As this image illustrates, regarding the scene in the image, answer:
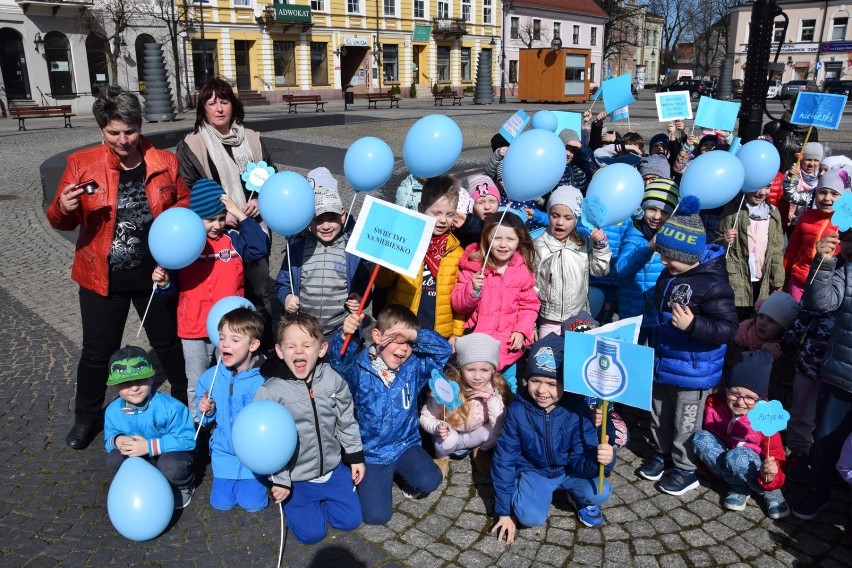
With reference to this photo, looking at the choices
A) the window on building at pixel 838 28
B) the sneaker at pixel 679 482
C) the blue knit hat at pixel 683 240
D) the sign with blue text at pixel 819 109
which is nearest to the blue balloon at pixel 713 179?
the blue knit hat at pixel 683 240

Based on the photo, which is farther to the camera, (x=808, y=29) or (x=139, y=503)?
(x=808, y=29)

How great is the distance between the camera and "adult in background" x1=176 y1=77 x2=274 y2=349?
14.1 feet

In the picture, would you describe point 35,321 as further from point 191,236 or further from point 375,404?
point 375,404

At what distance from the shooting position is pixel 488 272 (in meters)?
4.13

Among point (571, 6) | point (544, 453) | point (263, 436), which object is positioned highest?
point (571, 6)

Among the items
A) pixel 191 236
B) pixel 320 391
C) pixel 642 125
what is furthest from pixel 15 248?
pixel 642 125

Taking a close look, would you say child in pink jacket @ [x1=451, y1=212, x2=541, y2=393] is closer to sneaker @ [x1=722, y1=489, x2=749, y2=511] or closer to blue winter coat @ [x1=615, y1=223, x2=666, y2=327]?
blue winter coat @ [x1=615, y1=223, x2=666, y2=327]

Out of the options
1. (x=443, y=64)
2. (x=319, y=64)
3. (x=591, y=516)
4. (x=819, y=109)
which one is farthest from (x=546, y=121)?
(x=443, y=64)

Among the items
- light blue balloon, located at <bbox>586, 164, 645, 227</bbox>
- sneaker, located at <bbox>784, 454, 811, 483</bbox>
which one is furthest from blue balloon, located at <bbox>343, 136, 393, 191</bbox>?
sneaker, located at <bbox>784, 454, 811, 483</bbox>

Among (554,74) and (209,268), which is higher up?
(554,74)

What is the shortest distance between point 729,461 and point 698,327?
813mm

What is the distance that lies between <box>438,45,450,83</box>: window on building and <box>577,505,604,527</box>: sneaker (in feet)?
157

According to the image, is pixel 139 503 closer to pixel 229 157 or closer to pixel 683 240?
pixel 229 157

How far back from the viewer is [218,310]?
148 inches
